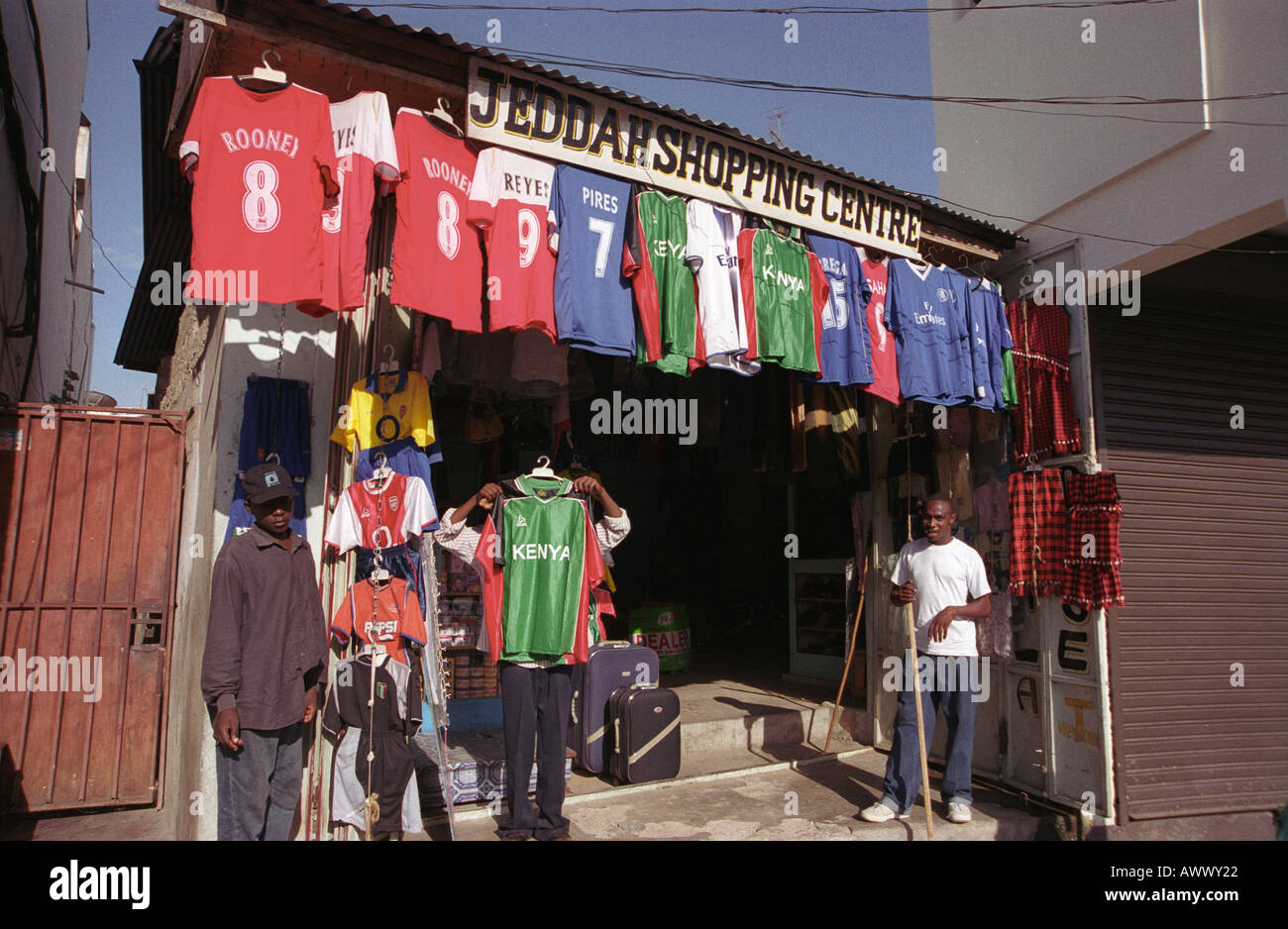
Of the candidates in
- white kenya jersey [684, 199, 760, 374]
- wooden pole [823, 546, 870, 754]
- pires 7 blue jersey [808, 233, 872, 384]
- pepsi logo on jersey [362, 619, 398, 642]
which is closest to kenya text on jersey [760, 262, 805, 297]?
white kenya jersey [684, 199, 760, 374]

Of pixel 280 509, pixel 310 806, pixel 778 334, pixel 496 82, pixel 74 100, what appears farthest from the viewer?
pixel 74 100

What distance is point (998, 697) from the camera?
674 cm

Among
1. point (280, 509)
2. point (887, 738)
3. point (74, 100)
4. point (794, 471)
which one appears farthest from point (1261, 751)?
point (74, 100)

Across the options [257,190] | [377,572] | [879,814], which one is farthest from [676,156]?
[879,814]

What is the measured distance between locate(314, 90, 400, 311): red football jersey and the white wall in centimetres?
566

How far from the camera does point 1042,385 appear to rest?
21.4ft

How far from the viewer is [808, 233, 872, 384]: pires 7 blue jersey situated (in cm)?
578

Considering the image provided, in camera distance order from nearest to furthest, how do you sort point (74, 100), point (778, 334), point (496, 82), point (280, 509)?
point (280, 509), point (496, 82), point (778, 334), point (74, 100)

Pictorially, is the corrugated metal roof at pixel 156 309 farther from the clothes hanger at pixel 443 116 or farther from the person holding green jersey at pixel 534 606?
the person holding green jersey at pixel 534 606

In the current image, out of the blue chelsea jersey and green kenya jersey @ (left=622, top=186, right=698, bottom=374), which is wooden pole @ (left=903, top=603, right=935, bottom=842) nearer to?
the blue chelsea jersey

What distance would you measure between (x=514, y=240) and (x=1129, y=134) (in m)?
5.32

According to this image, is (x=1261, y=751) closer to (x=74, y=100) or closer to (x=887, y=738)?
(x=887, y=738)

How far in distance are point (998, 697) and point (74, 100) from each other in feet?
49.7

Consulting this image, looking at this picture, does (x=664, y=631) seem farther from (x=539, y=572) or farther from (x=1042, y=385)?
(x=1042, y=385)
